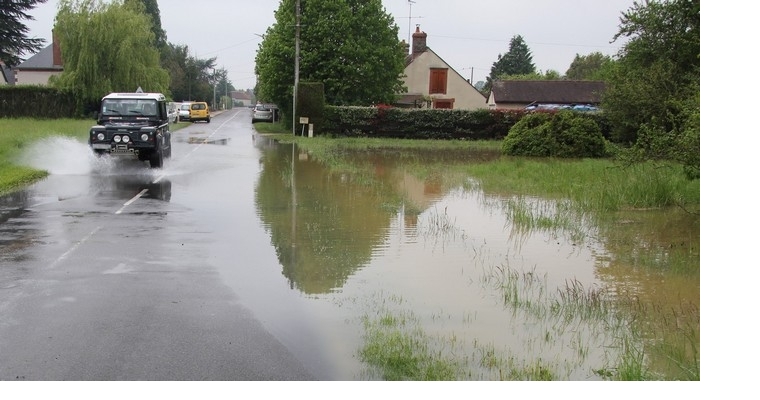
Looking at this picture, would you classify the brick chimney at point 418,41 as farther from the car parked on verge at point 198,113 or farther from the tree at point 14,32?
the tree at point 14,32

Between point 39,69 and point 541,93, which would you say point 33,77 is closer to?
point 39,69

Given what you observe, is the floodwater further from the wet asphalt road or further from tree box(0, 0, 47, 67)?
tree box(0, 0, 47, 67)

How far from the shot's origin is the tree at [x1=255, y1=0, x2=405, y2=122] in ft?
139

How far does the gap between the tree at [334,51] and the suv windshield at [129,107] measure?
2257 cm

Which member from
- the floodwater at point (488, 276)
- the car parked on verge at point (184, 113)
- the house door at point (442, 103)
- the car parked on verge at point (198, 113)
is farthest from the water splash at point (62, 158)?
the house door at point (442, 103)

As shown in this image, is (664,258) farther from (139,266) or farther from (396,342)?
(139,266)

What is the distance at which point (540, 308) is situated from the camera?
7.39 metres

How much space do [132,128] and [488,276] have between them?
523 inches

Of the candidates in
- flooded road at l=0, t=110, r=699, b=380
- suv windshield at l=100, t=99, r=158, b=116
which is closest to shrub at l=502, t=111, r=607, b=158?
flooded road at l=0, t=110, r=699, b=380

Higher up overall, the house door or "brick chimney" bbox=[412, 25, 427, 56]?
"brick chimney" bbox=[412, 25, 427, 56]

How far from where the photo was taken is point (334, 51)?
141 ft

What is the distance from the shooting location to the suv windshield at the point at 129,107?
66.2 feet

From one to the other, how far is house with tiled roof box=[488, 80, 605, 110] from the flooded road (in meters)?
46.6

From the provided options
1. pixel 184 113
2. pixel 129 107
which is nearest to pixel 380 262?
pixel 129 107
